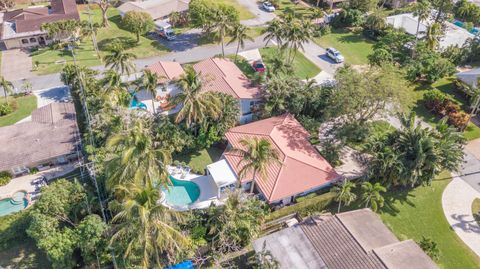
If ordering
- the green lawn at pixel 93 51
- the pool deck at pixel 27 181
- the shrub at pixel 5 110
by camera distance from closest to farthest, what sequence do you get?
the pool deck at pixel 27 181
the shrub at pixel 5 110
the green lawn at pixel 93 51

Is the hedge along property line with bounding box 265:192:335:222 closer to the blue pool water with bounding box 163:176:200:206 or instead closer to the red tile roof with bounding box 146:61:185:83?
the blue pool water with bounding box 163:176:200:206

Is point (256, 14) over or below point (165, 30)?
over

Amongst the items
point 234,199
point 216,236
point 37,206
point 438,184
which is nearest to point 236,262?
point 216,236

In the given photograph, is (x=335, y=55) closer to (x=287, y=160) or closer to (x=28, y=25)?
(x=287, y=160)

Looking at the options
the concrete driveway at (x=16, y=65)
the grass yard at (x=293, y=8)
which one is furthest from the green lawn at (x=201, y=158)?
the grass yard at (x=293, y=8)

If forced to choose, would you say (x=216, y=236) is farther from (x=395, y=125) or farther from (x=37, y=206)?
(x=395, y=125)

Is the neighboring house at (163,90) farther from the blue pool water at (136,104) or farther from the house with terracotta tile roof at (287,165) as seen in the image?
the house with terracotta tile roof at (287,165)

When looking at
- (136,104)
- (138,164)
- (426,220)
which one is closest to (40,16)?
(136,104)
